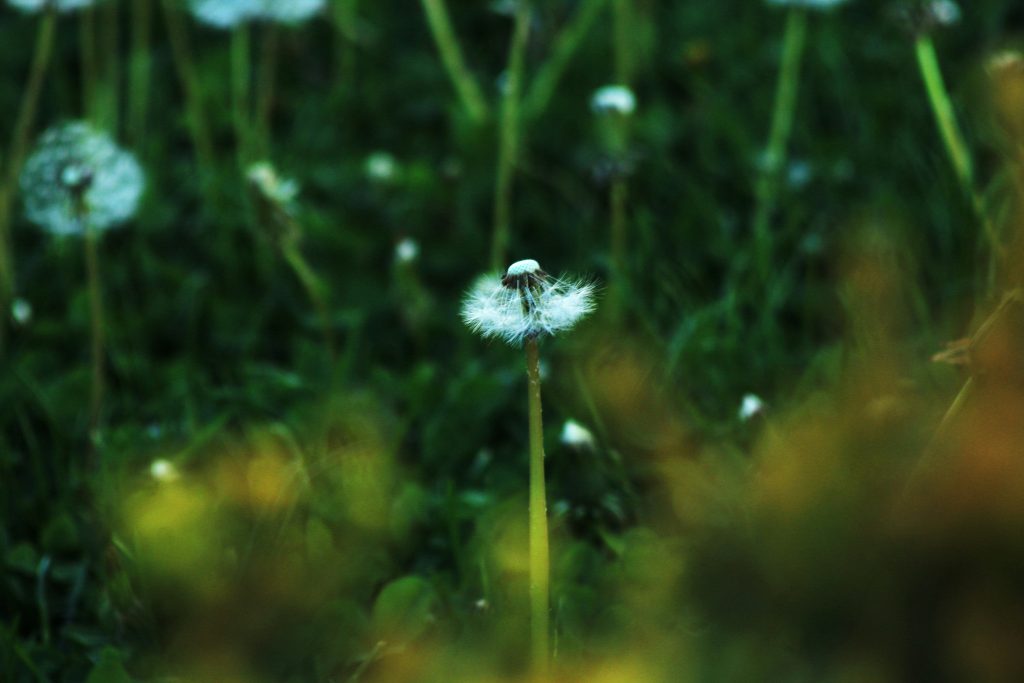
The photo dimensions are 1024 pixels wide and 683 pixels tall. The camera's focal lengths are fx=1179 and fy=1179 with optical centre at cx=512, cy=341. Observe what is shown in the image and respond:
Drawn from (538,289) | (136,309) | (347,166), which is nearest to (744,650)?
(538,289)

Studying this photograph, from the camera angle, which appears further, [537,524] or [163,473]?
[163,473]

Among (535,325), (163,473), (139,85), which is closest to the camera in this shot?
(535,325)

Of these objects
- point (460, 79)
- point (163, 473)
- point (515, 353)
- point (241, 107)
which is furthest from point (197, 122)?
point (163, 473)

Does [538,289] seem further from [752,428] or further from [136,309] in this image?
[136,309]

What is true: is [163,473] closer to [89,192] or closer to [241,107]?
[89,192]

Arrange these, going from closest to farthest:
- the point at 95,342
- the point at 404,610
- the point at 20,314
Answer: the point at 404,610 < the point at 95,342 < the point at 20,314

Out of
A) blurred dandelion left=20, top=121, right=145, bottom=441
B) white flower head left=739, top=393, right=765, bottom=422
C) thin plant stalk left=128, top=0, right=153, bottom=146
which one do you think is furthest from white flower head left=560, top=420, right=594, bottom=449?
thin plant stalk left=128, top=0, right=153, bottom=146

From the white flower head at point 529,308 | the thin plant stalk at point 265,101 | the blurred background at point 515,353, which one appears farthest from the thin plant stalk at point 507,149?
the white flower head at point 529,308

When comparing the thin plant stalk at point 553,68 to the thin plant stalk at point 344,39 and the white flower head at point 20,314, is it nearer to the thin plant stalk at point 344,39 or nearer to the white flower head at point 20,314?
the thin plant stalk at point 344,39
